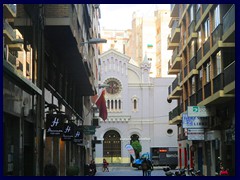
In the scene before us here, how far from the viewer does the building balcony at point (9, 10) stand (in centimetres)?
1383

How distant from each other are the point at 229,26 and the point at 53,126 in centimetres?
1017

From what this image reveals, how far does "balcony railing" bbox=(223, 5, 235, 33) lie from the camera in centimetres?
2347

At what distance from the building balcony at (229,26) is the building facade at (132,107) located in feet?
165

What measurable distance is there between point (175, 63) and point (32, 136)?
25.2 metres

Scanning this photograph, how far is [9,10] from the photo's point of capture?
14094 millimetres

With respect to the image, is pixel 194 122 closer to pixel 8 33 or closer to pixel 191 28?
pixel 191 28

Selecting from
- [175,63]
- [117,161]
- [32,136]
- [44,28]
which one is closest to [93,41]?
[44,28]

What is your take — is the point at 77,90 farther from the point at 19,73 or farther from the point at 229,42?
the point at 19,73

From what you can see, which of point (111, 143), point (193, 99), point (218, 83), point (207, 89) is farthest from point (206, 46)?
point (111, 143)

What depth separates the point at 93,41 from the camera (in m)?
22.0

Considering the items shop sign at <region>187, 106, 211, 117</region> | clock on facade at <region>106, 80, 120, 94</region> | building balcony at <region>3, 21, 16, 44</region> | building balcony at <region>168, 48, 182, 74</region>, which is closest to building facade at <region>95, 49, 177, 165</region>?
clock on facade at <region>106, 80, 120, 94</region>

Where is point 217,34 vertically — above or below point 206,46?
above

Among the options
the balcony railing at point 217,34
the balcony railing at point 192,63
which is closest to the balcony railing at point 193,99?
the balcony railing at point 192,63
